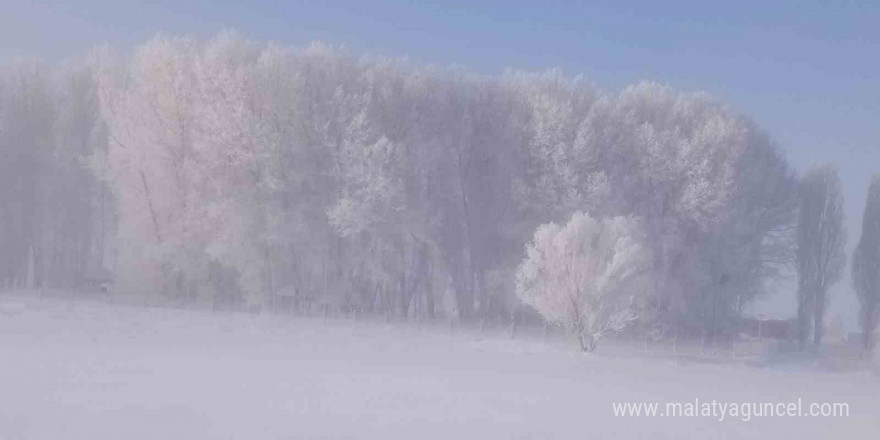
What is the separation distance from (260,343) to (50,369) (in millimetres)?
9903

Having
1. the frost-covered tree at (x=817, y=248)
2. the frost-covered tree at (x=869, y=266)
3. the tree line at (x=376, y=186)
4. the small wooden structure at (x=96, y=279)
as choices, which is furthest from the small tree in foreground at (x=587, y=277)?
the small wooden structure at (x=96, y=279)

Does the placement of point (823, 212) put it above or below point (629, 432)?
above

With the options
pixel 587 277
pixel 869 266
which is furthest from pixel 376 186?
pixel 869 266

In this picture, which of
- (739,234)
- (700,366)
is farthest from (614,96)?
(700,366)

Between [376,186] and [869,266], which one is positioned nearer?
[376,186]

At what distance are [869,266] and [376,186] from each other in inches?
1155

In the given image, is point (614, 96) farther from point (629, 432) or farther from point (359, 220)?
point (629, 432)

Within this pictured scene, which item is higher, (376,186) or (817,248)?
(376,186)

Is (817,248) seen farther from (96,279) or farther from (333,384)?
(96,279)

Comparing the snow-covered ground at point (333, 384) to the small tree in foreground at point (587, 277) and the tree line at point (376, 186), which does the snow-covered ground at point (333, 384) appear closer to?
the small tree in foreground at point (587, 277)

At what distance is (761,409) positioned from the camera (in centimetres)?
1952

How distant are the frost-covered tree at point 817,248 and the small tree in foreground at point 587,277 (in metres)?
18.6

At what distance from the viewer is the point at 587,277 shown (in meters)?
32.9

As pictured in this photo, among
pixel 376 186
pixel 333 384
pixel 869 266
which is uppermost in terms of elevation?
pixel 376 186
